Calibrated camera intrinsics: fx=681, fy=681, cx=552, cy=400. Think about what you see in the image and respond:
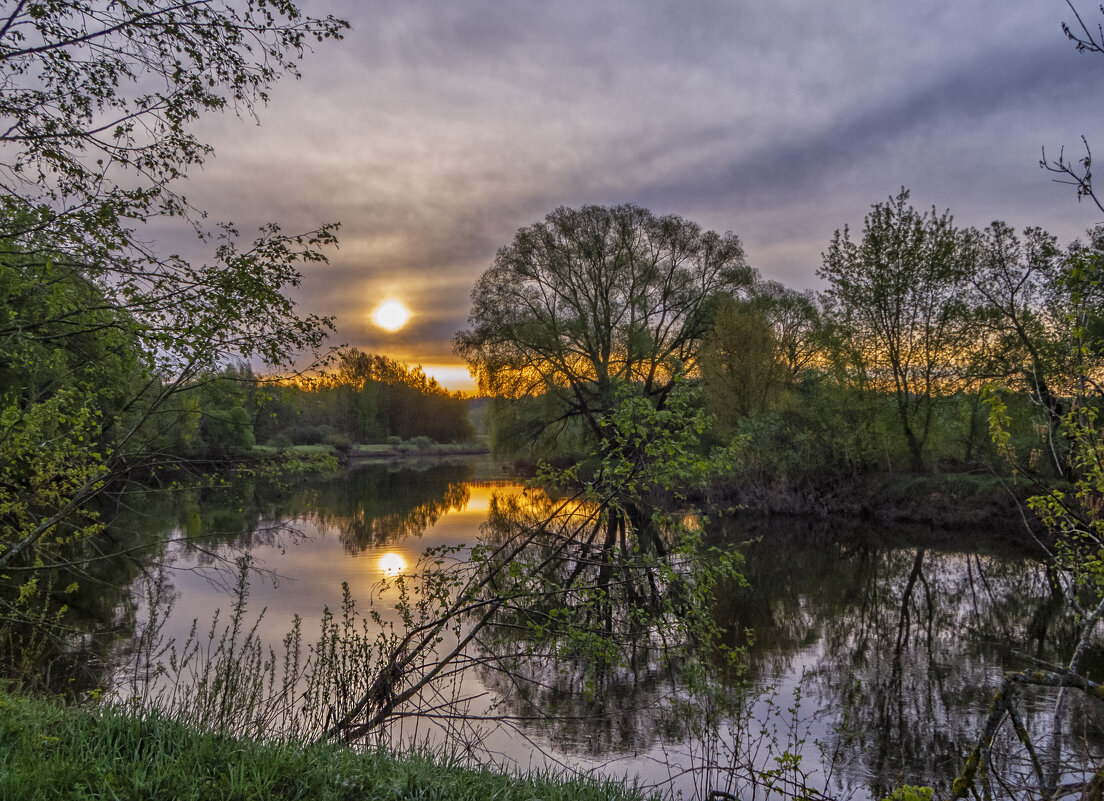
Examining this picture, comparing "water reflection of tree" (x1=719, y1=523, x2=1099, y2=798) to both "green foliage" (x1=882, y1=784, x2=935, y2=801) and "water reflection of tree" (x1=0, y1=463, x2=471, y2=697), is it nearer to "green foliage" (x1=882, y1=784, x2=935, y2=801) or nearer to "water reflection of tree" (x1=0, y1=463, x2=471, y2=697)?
"green foliage" (x1=882, y1=784, x2=935, y2=801)

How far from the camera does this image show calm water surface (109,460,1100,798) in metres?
7.01

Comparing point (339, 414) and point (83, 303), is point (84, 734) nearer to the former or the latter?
point (83, 303)

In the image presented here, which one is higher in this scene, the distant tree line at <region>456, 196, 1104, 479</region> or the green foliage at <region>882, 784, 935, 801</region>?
the distant tree line at <region>456, 196, 1104, 479</region>

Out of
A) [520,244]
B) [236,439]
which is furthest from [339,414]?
[520,244]

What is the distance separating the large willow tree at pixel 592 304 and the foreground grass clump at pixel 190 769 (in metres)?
27.5

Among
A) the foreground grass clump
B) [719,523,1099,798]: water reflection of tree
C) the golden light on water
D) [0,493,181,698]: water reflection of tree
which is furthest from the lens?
the golden light on water

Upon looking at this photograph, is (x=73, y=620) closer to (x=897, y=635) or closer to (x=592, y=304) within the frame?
(x=897, y=635)

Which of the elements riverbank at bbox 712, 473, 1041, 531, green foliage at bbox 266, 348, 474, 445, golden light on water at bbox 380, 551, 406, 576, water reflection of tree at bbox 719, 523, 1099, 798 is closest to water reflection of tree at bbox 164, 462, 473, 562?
golden light on water at bbox 380, 551, 406, 576

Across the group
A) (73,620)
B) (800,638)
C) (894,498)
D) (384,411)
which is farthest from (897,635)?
(384,411)

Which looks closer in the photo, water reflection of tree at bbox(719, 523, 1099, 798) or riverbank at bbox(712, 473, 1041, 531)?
water reflection of tree at bbox(719, 523, 1099, 798)

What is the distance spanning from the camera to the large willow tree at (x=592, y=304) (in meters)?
32.5

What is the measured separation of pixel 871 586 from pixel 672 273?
21.7m

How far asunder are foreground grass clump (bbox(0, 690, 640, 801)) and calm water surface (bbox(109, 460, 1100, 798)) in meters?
1.33

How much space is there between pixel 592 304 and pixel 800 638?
2396 cm
